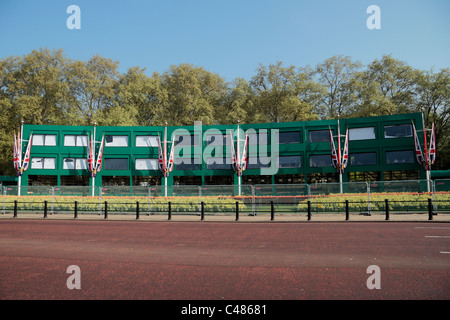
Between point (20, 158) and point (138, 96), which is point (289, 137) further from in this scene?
point (20, 158)

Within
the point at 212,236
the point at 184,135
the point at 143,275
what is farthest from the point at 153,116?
the point at 143,275

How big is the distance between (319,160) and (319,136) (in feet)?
10.3

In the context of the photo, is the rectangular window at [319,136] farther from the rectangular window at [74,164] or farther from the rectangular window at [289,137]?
the rectangular window at [74,164]

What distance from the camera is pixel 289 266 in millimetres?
7246

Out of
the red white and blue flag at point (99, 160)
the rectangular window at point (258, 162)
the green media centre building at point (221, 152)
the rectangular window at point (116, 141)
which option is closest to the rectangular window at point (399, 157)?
the green media centre building at point (221, 152)

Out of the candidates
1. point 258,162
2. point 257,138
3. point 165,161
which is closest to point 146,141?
point 165,161

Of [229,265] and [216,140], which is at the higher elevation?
[216,140]

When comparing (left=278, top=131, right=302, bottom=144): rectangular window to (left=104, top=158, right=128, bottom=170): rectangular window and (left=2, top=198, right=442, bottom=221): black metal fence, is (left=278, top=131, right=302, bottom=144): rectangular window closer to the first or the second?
(left=2, top=198, right=442, bottom=221): black metal fence

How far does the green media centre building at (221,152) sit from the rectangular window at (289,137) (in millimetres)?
77

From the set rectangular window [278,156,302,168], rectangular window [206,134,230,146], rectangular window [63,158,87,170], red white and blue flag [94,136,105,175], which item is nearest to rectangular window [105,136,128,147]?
red white and blue flag [94,136,105,175]

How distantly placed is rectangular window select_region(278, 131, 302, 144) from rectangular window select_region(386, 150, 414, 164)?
10725 millimetres

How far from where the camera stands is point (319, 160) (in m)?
39.7
